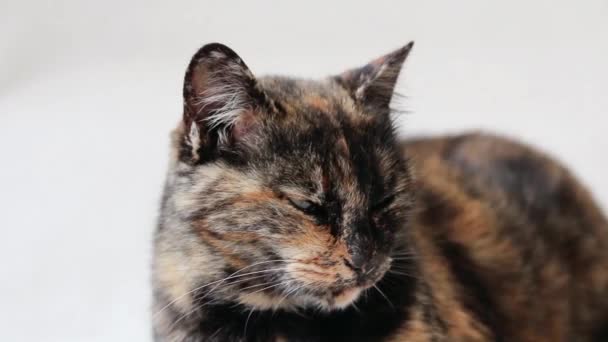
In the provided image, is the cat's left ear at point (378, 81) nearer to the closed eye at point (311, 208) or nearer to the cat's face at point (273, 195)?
the cat's face at point (273, 195)

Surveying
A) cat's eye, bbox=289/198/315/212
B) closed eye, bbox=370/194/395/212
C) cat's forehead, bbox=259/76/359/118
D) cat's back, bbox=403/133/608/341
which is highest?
cat's forehead, bbox=259/76/359/118

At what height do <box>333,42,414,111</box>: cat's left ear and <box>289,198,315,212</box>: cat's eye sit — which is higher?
<box>333,42,414,111</box>: cat's left ear

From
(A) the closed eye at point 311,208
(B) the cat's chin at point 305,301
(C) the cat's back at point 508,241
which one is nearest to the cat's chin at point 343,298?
(B) the cat's chin at point 305,301

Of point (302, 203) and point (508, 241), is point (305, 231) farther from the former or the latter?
point (508, 241)

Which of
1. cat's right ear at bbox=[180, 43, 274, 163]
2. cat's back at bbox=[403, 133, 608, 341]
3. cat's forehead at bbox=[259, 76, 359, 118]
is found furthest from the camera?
cat's back at bbox=[403, 133, 608, 341]

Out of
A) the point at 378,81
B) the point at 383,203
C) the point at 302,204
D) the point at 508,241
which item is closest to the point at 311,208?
the point at 302,204

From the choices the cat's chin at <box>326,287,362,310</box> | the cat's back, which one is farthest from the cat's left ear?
the cat's chin at <box>326,287,362,310</box>

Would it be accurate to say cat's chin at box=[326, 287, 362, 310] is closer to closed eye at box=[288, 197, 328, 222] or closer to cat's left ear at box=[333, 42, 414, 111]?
closed eye at box=[288, 197, 328, 222]
